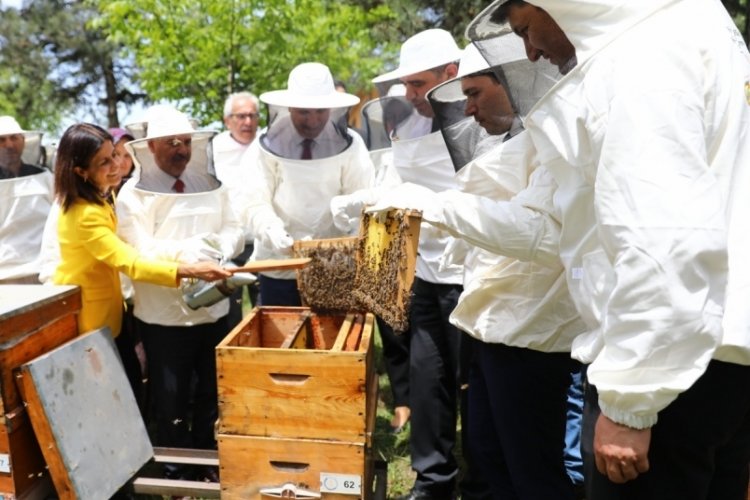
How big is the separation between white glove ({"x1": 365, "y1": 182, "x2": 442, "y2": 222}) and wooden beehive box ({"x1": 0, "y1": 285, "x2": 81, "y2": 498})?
49.2 inches

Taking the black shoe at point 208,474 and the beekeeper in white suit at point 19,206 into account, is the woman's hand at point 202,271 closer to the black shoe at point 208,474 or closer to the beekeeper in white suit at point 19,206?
the black shoe at point 208,474

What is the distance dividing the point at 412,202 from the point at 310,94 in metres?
1.54

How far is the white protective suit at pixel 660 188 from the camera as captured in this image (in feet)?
3.68

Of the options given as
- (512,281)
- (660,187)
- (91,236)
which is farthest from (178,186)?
(660,187)

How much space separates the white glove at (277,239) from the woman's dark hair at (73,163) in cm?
81

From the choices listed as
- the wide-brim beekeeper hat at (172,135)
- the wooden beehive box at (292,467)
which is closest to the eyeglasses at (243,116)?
the wide-brim beekeeper hat at (172,135)

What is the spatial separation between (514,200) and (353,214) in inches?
57.2

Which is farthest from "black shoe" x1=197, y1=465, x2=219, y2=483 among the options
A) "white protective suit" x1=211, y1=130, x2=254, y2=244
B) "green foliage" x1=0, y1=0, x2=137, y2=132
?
"green foliage" x1=0, y1=0, x2=137, y2=132

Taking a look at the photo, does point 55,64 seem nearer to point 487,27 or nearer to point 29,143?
point 29,143

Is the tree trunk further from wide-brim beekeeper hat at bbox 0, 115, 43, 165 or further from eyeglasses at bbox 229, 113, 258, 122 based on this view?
wide-brim beekeeper hat at bbox 0, 115, 43, 165

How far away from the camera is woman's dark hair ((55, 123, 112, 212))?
2555 millimetres

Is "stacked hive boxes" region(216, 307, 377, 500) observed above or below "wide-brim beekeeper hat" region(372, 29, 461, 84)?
below

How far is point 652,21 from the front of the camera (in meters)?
1.26

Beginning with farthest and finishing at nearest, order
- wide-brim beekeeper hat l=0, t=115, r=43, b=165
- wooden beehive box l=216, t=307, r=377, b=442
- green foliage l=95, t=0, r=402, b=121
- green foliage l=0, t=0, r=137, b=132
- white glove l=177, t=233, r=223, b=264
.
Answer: green foliage l=0, t=0, r=137, b=132
green foliage l=95, t=0, r=402, b=121
wide-brim beekeeper hat l=0, t=115, r=43, b=165
white glove l=177, t=233, r=223, b=264
wooden beehive box l=216, t=307, r=377, b=442
